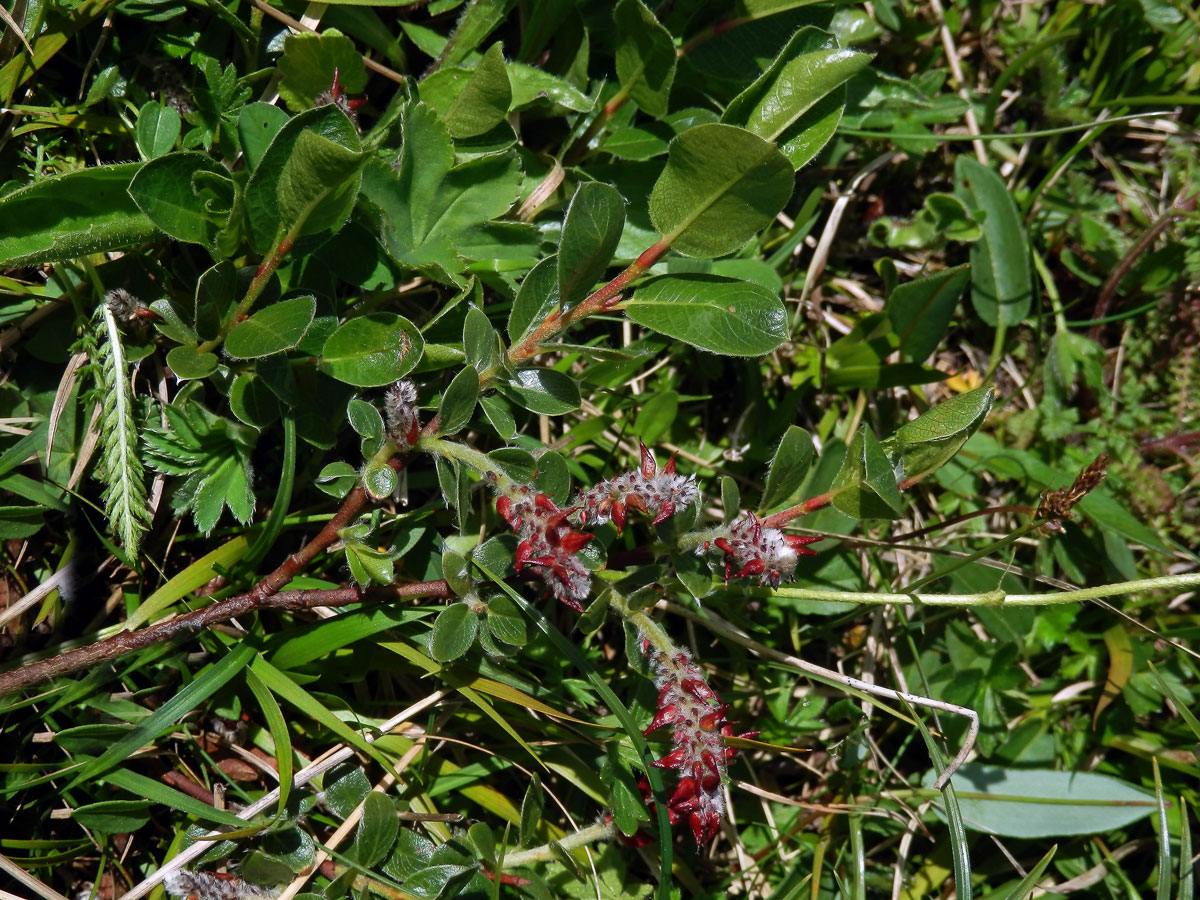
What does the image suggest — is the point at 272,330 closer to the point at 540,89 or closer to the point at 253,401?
the point at 253,401

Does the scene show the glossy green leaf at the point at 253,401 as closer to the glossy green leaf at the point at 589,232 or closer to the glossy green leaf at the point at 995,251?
the glossy green leaf at the point at 589,232

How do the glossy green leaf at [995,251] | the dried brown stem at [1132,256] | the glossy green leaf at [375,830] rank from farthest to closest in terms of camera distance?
the dried brown stem at [1132,256], the glossy green leaf at [995,251], the glossy green leaf at [375,830]

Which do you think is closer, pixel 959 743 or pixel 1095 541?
pixel 959 743

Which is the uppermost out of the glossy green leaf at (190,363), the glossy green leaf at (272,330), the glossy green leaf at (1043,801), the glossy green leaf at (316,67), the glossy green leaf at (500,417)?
the glossy green leaf at (316,67)

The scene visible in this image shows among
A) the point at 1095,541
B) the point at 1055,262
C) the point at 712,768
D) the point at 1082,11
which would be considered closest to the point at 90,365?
the point at 712,768

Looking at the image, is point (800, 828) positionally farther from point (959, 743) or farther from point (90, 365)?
point (90, 365)

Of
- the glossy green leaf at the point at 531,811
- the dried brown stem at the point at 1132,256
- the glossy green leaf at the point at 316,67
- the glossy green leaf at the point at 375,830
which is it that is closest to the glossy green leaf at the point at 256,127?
the glossy green leaf at the point at 316,67
